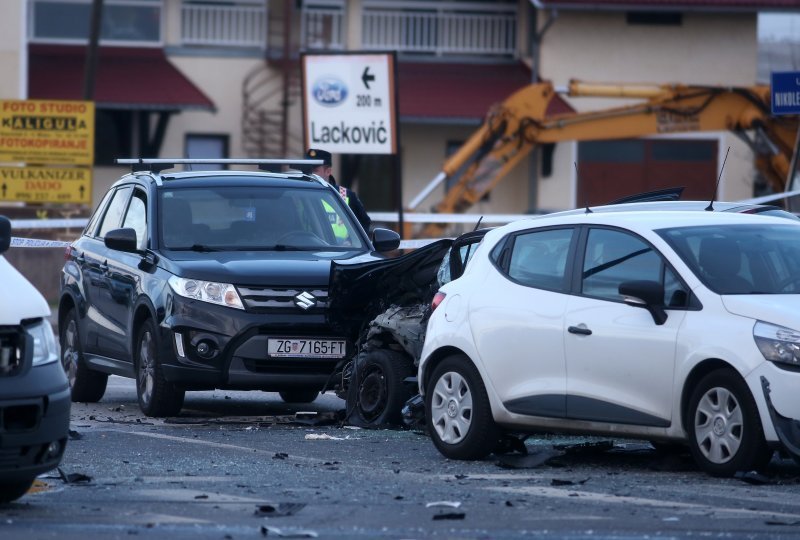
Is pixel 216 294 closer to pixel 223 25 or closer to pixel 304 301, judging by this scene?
pixel 304 301

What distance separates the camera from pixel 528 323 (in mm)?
9852

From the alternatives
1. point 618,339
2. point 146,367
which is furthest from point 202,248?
point 618,339

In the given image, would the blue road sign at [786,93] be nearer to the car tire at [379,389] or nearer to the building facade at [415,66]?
the car tire at [379,389]

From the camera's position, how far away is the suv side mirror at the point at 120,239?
42.5ft

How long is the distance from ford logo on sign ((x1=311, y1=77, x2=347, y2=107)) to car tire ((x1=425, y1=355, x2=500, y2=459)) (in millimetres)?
11775

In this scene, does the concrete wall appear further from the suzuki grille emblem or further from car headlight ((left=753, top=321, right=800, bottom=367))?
car headlight ((left=753, top=321, right=800, bottom=367))

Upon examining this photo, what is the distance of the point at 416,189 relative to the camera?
40094mm

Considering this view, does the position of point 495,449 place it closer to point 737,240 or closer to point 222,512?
point 737,240

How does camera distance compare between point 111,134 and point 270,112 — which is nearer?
point 270,112

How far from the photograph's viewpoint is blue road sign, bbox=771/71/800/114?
1639 centimetres

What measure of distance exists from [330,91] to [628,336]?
1311cm

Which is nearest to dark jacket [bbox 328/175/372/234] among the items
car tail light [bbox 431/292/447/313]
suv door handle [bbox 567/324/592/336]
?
car tail light [bbox 431/292/447/313]

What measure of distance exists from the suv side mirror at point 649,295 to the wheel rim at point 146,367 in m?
4.33

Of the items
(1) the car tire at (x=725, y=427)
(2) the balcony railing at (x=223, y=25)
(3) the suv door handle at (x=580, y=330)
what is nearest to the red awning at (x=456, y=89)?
(2) the balcony railing at (x=223, y=25)
